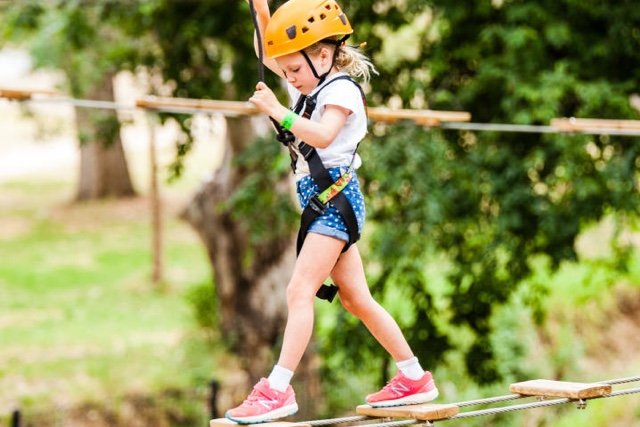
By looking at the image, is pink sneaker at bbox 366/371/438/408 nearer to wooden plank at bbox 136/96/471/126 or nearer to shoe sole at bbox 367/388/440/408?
shoe sole at bbox 367/388/440/408

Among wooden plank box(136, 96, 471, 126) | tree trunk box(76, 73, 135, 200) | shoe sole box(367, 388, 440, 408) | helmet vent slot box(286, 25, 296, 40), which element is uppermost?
tree trunk box(76, 73, 135, 200)

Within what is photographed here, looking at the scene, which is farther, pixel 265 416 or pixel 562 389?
pixel 562 389

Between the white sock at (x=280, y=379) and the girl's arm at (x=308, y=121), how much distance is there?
708mm

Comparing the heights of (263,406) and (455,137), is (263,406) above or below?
below

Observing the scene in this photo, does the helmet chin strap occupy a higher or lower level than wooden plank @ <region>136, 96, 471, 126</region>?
lower

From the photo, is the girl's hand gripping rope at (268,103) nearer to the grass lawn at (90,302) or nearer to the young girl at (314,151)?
the young girl at (314,151)

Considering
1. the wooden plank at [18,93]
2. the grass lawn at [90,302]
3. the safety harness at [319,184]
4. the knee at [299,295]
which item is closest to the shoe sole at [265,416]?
the knee at [299,295]

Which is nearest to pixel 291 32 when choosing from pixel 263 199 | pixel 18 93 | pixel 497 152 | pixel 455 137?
pixel 18 93

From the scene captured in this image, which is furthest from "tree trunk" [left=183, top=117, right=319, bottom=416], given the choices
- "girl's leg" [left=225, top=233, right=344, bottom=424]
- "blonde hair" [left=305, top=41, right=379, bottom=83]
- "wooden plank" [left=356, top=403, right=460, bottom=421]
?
"girl's leg" [left=225, top=233, right=344, bottom=424]

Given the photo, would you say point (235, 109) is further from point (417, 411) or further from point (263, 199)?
point (417, 411)

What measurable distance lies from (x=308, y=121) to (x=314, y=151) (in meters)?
0.17

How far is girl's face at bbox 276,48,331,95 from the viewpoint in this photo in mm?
3789

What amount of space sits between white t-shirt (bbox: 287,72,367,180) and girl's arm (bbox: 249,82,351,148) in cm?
4

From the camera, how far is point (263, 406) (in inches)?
146
